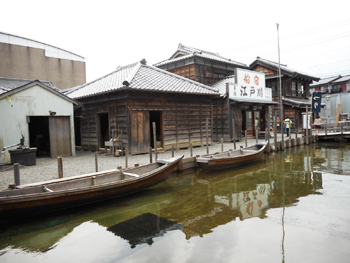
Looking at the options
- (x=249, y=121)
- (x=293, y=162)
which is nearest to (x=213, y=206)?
(x=293, y=162)

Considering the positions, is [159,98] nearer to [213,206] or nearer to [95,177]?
[95,177]

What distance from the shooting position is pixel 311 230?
17.9 ft

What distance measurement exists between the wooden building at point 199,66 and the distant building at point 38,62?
53.3 ft

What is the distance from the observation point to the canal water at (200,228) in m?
4.67

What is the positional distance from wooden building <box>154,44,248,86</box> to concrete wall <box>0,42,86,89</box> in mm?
16175

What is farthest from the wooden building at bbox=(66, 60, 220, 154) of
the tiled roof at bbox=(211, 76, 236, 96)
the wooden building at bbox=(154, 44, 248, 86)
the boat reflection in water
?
the boat reflection in water

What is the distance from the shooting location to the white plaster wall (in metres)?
11.5

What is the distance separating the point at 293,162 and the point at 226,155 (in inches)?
159

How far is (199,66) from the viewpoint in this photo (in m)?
→ 22.3

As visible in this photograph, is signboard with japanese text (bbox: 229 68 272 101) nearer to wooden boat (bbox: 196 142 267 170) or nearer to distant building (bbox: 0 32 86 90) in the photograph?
wooden boat (bbox: 196 142 267 170)

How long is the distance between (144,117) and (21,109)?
6.13 metres

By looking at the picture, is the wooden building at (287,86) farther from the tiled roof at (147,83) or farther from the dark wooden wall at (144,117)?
the tiled roof at (147,83)

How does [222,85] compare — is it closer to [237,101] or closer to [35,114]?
[237,101]

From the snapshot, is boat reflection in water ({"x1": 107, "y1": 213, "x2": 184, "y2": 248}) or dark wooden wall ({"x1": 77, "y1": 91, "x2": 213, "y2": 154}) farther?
dark wooden wall ({"x1": 77, "y1": 91, "x2": 213, "y2": 154})
